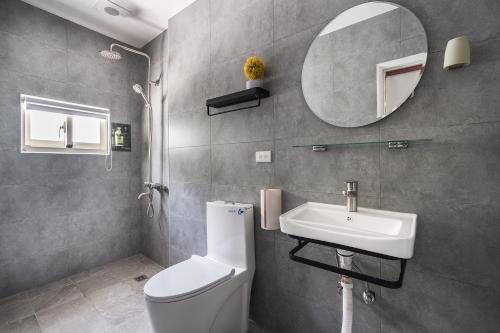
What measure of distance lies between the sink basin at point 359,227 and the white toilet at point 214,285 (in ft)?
1.62

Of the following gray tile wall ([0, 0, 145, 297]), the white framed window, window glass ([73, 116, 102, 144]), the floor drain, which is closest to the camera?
gray tile wall ([0, 0, 145, 297])

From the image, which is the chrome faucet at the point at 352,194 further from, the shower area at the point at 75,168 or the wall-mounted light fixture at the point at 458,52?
the shower area at the point at 75,168

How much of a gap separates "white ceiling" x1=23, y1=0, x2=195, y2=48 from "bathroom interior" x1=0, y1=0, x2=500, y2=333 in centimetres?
2

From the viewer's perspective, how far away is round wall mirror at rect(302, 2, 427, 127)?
3.49 ft

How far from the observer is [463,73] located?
3.12 feet

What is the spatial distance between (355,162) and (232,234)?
2.92ft

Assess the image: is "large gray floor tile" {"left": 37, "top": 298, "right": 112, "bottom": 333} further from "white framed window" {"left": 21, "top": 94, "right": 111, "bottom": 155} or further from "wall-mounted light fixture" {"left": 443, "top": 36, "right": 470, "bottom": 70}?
"wall-mounted light fixture" {"left": 443, "top": 36, "right": 470, "bottom": 70}


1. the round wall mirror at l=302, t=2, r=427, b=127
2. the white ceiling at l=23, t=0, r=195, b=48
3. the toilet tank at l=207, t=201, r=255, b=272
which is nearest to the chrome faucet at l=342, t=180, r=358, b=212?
the round wall mirror at l=302, t=2, r=427, b=127

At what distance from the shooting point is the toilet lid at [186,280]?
46.6 inches

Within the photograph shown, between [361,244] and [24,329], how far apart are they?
227 centimetres

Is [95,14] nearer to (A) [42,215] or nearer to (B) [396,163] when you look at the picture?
(A) [42,215]

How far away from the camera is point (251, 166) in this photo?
→ 5.36ft

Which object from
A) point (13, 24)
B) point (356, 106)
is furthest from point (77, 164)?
point (356, 106)

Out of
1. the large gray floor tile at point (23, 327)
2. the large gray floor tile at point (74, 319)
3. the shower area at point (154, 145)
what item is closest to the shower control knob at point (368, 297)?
the large gray floor tile at point (74, 319)
